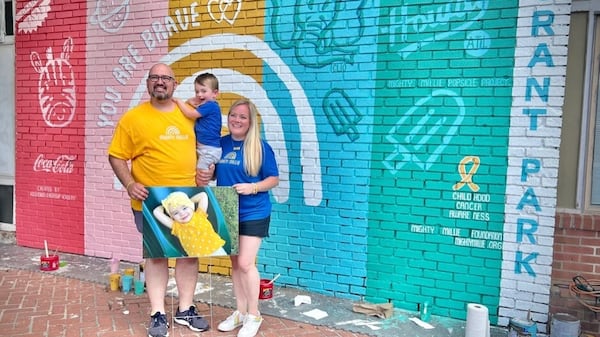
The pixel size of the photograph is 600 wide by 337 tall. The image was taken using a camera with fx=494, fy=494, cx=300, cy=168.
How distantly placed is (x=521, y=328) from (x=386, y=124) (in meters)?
2.00

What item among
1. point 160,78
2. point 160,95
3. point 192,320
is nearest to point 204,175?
point 160,95

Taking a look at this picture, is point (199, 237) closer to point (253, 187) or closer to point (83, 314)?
point (253, 187)

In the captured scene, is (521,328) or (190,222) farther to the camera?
(521,328)

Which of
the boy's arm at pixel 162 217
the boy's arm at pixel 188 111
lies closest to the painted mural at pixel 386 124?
the boy's arm at pixel 188 111

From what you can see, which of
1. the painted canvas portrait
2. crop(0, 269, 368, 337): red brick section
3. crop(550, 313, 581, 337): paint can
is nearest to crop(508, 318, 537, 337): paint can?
crop(550, 313, 581, 337): paint can

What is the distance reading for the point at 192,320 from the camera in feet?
13.1

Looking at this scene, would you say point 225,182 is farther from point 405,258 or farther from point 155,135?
point 405,258

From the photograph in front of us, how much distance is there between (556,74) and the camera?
12.8 ft

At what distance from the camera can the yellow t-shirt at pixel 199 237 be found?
3.66 meters

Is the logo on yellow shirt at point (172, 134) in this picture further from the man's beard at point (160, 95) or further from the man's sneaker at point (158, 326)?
the man's sneaker at point (158, 326)

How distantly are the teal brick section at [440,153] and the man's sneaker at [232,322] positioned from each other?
51.3 inches

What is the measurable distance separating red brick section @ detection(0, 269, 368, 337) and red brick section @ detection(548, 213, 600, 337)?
67.8 inches

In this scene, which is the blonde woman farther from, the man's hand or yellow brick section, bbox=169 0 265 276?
yellow brick section, bbox=169 0 265 276

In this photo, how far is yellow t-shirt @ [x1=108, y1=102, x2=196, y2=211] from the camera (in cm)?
369
